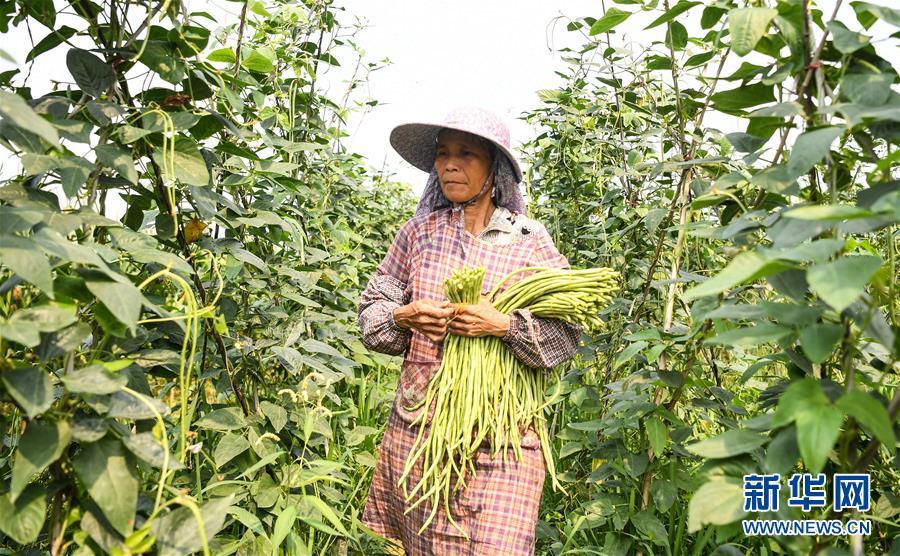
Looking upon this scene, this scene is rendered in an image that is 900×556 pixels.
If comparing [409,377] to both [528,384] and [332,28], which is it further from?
[332,28]

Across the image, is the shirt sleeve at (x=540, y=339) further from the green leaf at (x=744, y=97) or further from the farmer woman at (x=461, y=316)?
the green leaf at (x=744, y=97)

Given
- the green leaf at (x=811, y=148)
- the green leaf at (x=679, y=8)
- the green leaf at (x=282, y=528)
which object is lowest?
the green leaf at (x=282, y=528)

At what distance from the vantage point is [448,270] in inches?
83.4

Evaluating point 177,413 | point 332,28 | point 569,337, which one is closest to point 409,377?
point 569,337

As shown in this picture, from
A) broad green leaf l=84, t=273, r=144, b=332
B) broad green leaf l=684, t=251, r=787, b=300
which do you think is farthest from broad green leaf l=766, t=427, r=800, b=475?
broad green leaf l=84, t=273, r=144, b=332

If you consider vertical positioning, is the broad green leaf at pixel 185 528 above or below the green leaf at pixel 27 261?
below

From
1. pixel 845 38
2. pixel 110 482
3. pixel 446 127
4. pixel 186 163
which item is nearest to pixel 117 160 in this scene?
pixel 186 163

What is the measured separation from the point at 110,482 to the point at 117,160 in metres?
0.51

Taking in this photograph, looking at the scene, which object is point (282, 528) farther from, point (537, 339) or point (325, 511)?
A: point (537, 339)

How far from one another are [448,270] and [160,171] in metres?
0.87

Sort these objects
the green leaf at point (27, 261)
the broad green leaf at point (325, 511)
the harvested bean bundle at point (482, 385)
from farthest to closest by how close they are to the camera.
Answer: the harvested bean bundle at point (482, 385) → the broad green leaf at point (325, 511) → the green leaf at point (27, 261)

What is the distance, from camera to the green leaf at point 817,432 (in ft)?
2.92

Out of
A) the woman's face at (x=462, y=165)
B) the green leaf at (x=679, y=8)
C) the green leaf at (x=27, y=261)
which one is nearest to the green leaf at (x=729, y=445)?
the green leaf at (x=679, y=8)

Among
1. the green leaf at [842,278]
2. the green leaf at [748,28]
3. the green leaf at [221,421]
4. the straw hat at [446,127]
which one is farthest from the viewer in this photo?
the straw hat at [446,127]
